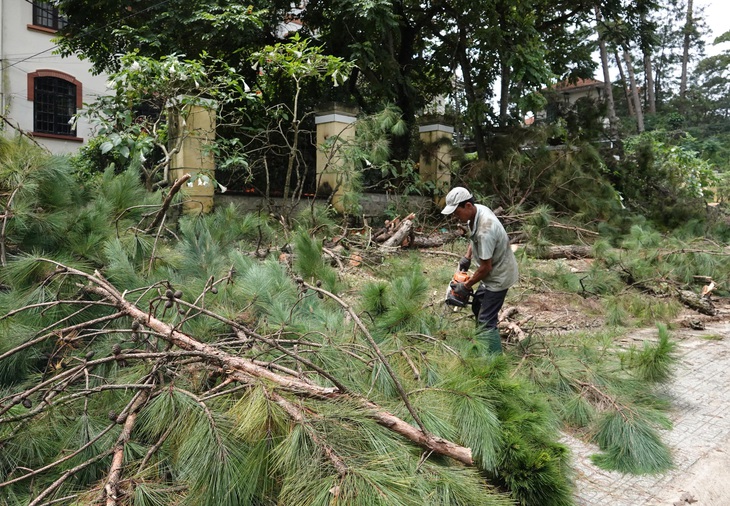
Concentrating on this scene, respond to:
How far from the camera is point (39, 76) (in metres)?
19.2

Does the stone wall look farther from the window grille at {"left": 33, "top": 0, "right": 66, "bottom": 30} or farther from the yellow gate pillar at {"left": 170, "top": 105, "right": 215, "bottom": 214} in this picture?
the window grille at {"left": 33, "top": 0, "right": 66, "bottom": 30}

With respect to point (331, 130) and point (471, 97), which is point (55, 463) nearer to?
point (331, 130)

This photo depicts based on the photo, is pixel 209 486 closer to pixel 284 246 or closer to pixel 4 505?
pixel 4 505

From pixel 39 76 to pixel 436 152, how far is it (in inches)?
575

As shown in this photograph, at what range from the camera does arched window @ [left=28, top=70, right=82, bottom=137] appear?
1915 cm

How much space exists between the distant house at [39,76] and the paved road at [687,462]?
60.4 ft

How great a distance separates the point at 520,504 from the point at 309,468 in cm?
108

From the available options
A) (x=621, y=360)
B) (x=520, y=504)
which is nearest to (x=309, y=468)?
(x=520, y=504)

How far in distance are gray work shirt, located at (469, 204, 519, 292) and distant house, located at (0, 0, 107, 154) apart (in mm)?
17006

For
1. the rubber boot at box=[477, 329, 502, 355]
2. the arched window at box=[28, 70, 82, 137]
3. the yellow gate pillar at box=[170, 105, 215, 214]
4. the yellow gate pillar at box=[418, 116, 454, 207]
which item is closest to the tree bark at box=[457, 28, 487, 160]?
the yellow gate pillar at box=[418, 116, 454, 207]

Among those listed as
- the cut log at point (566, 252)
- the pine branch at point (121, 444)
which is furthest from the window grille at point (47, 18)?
the pine branch at point (121, 444)

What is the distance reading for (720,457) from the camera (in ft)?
10.9

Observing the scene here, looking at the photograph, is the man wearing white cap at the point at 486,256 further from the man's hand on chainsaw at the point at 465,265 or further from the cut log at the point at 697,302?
the cut log at the point at 697,302

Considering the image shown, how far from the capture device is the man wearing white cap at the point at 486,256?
437 centimetres
